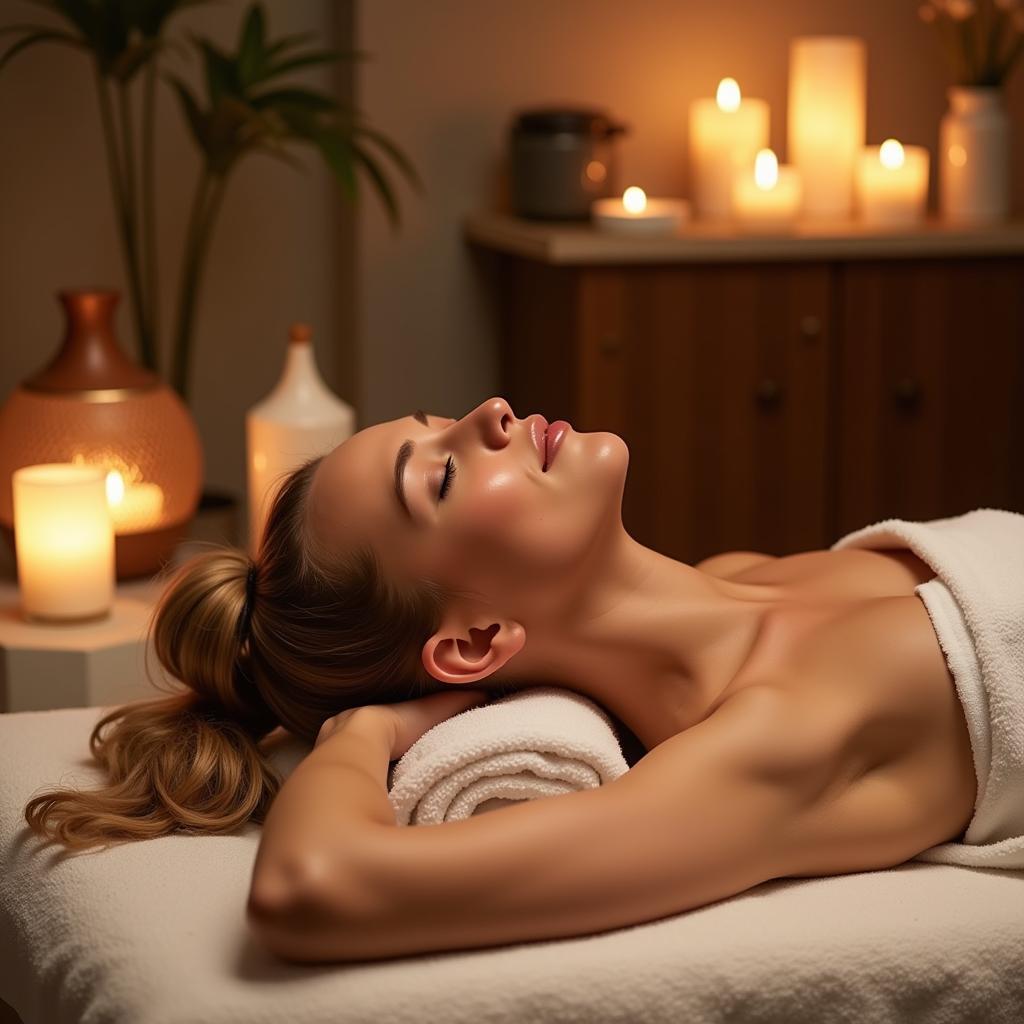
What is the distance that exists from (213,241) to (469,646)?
212 cm

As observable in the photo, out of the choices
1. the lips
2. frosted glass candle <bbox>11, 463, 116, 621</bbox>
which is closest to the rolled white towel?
the lips

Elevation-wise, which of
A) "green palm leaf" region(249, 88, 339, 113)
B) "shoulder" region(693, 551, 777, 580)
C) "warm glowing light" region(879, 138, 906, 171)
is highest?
"green palm leaf" region(249, 88, 339, 113)

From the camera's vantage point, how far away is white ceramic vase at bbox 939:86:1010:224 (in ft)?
10.5

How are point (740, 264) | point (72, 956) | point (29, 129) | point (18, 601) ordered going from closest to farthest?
1. point (72, 956)
2. point (18, 601)
3. point (740, 264)
4. point (29, 129)

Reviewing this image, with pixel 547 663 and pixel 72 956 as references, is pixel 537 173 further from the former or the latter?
pixel 72 956

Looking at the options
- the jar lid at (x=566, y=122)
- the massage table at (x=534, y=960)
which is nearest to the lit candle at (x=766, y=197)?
the jar lid at (x=566, y=122)

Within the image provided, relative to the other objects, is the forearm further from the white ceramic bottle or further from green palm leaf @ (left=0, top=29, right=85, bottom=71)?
green palm leaf @ (left=0, top=29, right=85, bottom=71)

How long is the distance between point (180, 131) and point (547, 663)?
217cm

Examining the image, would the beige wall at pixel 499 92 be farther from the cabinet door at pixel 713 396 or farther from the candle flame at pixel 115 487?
the candle flame at pixel 115 487

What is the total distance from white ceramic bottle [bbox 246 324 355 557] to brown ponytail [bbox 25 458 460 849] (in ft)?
2.60

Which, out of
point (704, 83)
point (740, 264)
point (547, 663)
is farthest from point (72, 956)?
point (704, 83)

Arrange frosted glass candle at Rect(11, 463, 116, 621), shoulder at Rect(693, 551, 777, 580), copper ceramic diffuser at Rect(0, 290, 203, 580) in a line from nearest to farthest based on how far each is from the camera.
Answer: shoulder at Rect(693, 551, 777, 580)
frosted glass candle at Rect(11, 463, 116, 621)
copper ceramic diffuser at Rect(0, 290, 203, 580)

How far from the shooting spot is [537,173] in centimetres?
315

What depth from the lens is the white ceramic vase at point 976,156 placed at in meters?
3.21
